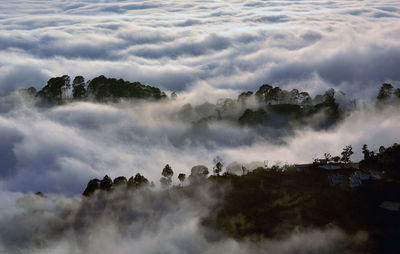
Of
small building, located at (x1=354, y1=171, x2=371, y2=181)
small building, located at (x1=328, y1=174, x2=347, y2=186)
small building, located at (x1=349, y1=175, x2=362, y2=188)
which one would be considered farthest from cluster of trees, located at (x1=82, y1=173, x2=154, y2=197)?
small building, located at (x1=354, y1=171, x2=371, y2=181)

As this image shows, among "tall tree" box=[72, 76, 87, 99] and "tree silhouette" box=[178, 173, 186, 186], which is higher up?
"tall tree" box=[72, 76, 87, 99]

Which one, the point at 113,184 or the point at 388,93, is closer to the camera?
the point at 113,184

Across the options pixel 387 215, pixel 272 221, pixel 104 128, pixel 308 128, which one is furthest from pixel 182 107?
pixel 387 215

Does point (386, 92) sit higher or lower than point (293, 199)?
higher

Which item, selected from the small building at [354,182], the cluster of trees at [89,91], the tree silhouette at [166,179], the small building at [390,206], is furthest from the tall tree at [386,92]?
the tree silhouette at [166,179]

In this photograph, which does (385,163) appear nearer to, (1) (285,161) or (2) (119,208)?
(1) (285,161)

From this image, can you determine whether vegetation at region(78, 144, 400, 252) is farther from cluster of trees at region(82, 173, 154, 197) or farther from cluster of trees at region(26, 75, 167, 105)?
cluster of trees at region(26, 75, 167, 105)

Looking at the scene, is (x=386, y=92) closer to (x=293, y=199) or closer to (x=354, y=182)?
(x=354, y=182)

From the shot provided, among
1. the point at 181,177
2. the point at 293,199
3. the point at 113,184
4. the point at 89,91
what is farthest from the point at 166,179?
the point at 89,91
